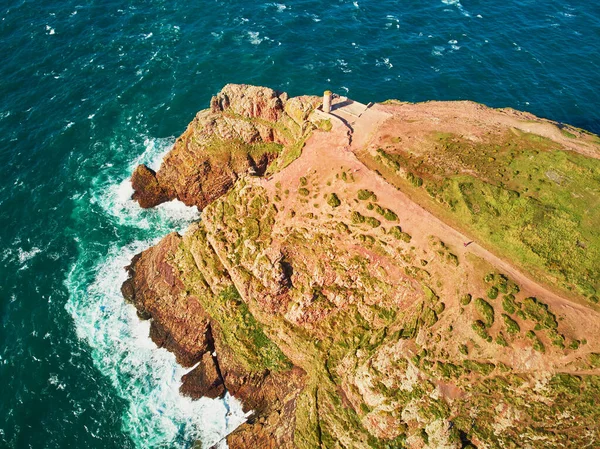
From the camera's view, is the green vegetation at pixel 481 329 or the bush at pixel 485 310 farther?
the bush at pixel 485 310

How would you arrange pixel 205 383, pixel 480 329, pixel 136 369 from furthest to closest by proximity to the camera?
1. pixel 136 369
2. pixel 205 383
3. pixel 480 329

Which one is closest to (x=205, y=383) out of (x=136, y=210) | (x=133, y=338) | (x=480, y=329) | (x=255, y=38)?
(x=133, y=338)

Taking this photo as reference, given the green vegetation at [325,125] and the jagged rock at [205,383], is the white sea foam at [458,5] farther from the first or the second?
the jagged rock at [205,383]

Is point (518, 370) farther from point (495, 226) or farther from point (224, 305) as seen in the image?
point (224, 305)

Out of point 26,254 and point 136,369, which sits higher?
point 26,254

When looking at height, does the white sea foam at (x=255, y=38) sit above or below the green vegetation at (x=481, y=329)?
above

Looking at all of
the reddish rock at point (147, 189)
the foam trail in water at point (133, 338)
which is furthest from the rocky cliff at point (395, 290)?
the reddish rock at point (147, 189)

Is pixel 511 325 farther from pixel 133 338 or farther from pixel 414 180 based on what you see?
pixel 133 338

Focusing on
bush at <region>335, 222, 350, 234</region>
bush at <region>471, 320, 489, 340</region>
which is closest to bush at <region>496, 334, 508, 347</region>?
bush at <region>471, 320, 489, 340</region>
